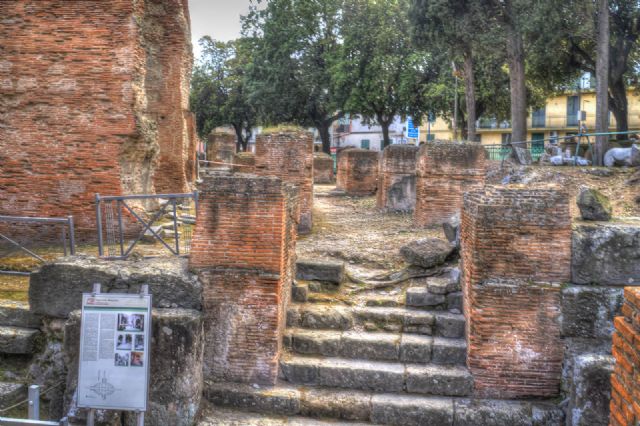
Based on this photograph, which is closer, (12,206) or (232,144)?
(12,206)

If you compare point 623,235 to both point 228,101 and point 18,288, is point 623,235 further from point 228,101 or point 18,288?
point 228,101

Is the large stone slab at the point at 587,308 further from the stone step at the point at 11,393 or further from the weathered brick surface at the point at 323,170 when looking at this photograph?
the weathered brick surface at the point at 323,170

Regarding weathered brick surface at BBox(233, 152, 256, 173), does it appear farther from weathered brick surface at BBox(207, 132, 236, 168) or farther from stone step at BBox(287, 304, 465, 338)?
stone step at BBox(287, 304, 465, 338)

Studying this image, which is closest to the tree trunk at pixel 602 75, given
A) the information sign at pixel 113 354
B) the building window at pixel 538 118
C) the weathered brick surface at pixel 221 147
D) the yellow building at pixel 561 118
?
the information sign at pixel 113 354

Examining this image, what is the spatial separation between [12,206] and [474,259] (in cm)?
683

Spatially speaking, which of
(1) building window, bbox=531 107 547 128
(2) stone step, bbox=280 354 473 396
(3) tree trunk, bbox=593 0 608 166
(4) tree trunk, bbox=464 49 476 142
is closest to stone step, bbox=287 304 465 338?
(2) stone step, bbox=280 354 473 396

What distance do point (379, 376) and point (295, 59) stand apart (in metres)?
25.1

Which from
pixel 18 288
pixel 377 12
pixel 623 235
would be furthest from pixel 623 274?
pixel 377 12

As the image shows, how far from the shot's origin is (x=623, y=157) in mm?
13977

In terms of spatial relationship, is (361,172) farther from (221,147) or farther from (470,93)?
(221,147)

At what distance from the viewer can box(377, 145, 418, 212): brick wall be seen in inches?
537

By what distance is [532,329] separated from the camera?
239 inches

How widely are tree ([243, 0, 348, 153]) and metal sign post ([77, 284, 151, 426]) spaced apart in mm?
24242

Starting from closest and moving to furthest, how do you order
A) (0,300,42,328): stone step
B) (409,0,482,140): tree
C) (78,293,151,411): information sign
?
1. (78,293,151,411): information sign
2. (0,300,42,328): stone step
3. (409,0,482,140): tree
